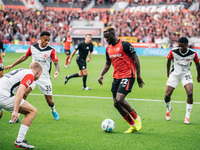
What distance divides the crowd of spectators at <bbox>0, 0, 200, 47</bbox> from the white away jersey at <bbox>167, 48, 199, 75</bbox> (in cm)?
3475

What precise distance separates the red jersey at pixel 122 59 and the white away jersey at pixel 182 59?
67.6 inches

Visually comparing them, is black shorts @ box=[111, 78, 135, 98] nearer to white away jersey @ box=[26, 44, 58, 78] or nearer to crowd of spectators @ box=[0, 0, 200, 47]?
white away jersey @ box=[26, 44, 58, 78]

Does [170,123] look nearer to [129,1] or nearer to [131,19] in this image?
[131,19]

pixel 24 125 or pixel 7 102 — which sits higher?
pixel 7 102

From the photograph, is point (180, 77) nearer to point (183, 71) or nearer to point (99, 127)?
point (183, 71)

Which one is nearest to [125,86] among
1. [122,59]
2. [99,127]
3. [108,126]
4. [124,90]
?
[124,90]

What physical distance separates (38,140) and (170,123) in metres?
3.54

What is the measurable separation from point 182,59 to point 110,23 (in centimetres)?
3922

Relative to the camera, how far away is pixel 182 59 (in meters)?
8.35

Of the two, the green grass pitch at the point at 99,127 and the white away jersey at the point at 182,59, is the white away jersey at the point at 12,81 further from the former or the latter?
the white away jersey at the point at 182,59

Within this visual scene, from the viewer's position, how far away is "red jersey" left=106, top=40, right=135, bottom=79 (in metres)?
7.05

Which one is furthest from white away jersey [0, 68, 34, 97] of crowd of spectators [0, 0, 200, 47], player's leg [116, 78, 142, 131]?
crowd of spectators [0, 0, 200, 47]

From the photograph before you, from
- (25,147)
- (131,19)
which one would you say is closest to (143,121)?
(25,147)

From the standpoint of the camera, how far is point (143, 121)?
8.30 metres
